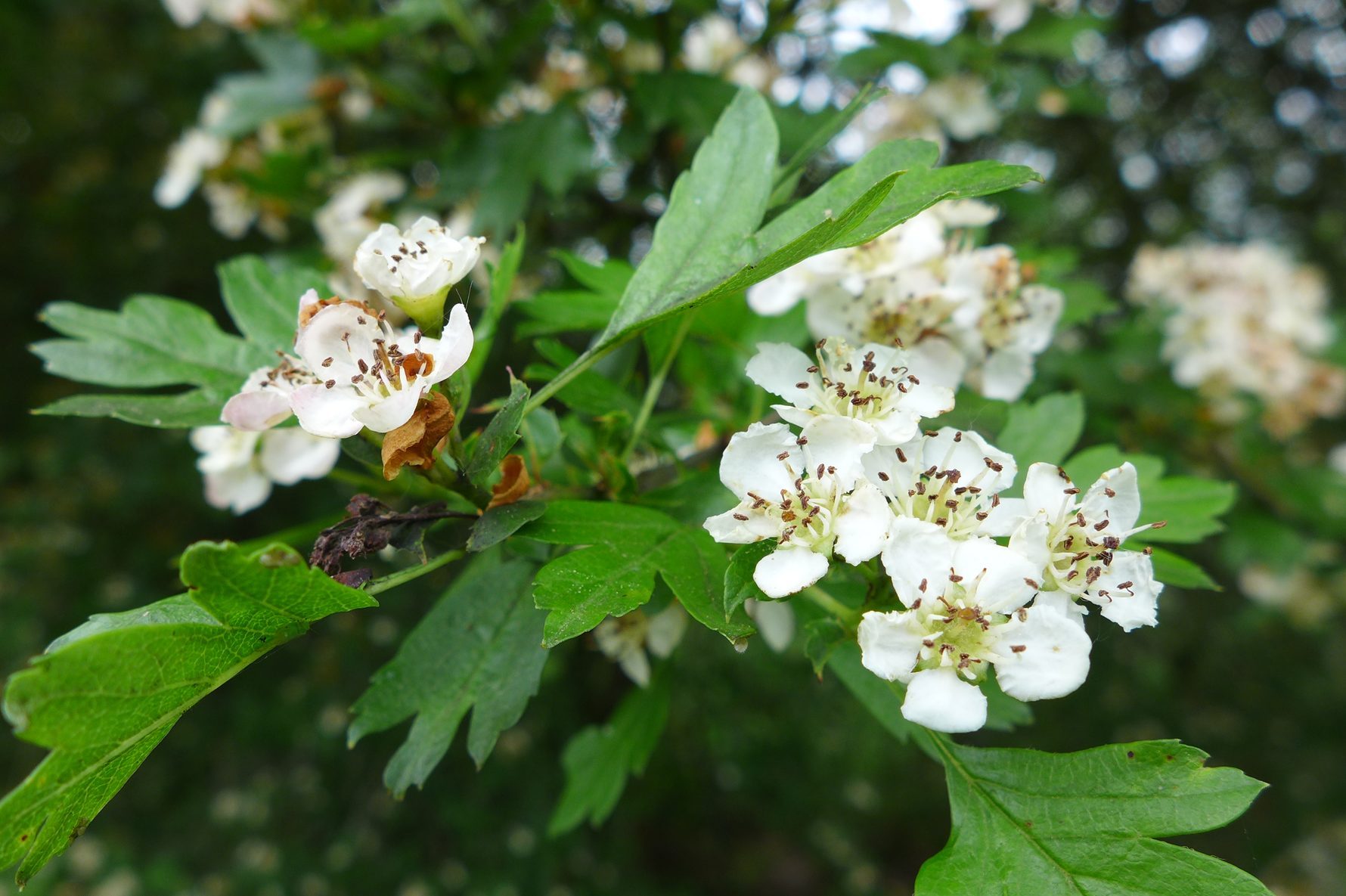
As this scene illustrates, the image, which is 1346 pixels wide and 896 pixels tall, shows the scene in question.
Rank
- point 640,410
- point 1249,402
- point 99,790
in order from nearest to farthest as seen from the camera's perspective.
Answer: point 99,790
point 640,410
point 1249,402

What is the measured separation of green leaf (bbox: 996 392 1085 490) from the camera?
1.02 meters

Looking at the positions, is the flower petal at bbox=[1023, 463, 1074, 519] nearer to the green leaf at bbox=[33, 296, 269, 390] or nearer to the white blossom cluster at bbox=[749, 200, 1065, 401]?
the white blossom cluster at bbox=[749, 200, 1065, 401]

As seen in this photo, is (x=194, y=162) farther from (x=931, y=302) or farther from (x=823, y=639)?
(x=823, y=639)

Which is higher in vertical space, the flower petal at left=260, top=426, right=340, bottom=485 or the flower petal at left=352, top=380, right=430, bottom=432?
the flower petal at left=352, top=380, right=430, bottom=432

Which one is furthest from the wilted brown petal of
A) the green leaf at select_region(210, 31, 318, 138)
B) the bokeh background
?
the bokeh background

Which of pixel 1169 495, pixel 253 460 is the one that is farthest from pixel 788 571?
pixel 253 460

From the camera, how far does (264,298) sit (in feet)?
3.67

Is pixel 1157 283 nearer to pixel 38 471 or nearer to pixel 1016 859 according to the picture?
pixel 1016 859

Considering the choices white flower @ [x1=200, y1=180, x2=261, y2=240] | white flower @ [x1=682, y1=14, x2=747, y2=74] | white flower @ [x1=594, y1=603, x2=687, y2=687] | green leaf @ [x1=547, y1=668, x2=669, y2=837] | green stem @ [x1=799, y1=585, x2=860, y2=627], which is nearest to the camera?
green stem @ [x1=799, y1=585, x2=860, y2=627]

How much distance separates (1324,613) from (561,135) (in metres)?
3.80

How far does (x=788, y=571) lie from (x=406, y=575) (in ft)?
1.11

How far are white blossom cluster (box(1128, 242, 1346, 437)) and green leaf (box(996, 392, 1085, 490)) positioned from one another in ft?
4.20

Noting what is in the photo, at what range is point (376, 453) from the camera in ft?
2.79

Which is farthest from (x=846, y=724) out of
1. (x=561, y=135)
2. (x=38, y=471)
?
(x=38, y=471)
